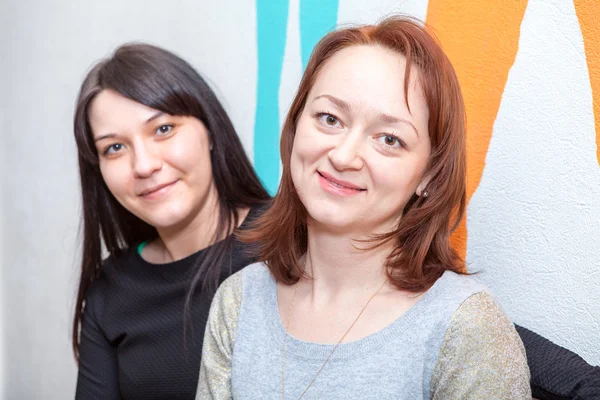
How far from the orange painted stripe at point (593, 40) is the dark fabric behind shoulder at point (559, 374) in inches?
12.6

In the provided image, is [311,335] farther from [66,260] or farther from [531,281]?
[66,260]

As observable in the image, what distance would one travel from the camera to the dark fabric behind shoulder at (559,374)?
93cm

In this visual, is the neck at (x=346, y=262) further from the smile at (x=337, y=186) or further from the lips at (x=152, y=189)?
the lips at (x=152, y=189)

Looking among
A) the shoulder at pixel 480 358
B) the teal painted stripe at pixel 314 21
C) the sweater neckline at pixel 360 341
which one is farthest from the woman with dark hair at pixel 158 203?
the shoulder at pixel 480 358

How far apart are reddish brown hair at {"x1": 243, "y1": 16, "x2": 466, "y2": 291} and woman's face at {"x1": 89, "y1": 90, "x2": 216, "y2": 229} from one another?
377 millimetres

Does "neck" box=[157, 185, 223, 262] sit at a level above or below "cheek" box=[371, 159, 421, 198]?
below

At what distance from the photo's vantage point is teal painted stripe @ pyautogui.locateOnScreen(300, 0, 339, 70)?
1.49 m

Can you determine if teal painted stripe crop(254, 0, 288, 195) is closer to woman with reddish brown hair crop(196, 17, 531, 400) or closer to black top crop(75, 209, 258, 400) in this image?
black top crop(75, 209, 258, 400)

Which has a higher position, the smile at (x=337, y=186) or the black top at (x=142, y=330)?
the smile at (x=337, y=186)

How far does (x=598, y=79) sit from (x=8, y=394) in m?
2.43

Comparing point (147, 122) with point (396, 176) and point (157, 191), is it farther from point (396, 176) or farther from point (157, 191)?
point (396, 176)

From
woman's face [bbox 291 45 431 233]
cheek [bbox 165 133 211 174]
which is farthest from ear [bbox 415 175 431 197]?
cheek [bbox 165 133 211 174]

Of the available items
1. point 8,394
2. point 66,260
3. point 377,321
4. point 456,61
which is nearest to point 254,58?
point 456,61

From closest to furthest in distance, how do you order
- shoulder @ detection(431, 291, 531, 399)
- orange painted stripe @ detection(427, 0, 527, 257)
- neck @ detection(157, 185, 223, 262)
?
shoulder @ detection(431, 291, 531, 399)
orange painted stripe @ detection(427, 0, 527, 257)
neck @ detection(157, 185, 223, 262)
